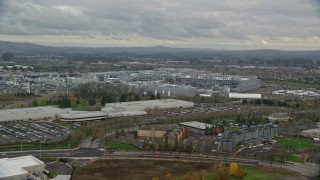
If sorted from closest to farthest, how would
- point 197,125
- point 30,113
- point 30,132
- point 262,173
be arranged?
point 262,173 → point 30,132 → point 197,125 → point 30,113

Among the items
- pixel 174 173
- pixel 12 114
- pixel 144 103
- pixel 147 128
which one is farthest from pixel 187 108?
pixel 174 173

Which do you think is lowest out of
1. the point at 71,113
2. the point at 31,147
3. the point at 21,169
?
the point at 31,147

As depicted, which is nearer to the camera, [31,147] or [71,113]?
[31,147]

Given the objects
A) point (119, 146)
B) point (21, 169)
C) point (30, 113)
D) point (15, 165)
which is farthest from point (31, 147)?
point (30, 113)

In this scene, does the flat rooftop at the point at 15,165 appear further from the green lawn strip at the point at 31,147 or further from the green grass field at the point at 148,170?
the green lawn strip at the point at 31,147

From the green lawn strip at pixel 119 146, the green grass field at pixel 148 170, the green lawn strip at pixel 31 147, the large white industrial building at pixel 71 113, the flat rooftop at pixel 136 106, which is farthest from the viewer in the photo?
the flat rooftop at pixel 136 106

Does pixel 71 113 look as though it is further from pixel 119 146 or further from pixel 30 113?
pixel 119 146

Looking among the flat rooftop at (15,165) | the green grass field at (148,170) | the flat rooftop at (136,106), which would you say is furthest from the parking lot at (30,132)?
the green grass field at (148,170)
